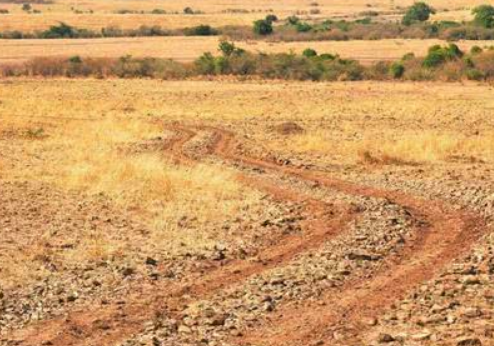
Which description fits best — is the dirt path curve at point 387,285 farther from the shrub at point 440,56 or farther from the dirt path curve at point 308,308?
the shrub at point 440,56

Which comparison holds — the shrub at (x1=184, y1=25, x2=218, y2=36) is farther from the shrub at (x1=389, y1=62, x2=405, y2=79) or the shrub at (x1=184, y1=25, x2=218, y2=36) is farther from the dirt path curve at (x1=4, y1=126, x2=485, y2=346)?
the dirt path curve at (x1=4, y1=126, x2=485, y2=346)

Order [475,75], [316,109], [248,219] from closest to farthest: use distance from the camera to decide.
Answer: [248,219] → [316,109] → [475,75]

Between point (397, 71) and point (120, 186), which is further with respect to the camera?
point (397, 71)

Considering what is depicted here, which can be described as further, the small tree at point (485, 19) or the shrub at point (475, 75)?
the small tree at point (485, 19)

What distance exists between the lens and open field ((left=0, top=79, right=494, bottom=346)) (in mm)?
13398

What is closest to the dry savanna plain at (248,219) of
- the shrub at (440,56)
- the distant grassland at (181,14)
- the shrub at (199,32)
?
the shrub at (440,56)

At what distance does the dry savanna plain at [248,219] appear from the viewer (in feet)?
44.2

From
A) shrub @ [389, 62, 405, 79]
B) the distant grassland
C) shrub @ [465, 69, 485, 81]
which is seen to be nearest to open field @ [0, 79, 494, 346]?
shrub @ [465, 69, 485, 81]

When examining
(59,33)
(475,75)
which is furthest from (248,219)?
(59,33)

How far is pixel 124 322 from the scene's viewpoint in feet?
44.5

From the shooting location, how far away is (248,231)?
19.5 metres

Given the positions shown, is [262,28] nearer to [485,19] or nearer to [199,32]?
[199,32]

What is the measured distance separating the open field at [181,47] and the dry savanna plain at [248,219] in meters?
29.0

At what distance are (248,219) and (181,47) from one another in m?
68.0
